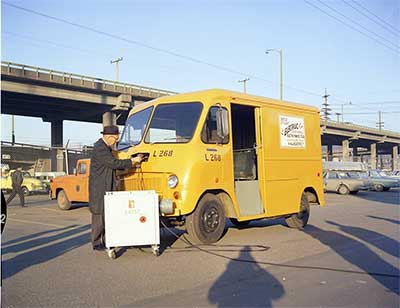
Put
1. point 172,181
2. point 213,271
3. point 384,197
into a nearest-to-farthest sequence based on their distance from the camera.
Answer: point 213,271 → point 172,181 → point 384,197

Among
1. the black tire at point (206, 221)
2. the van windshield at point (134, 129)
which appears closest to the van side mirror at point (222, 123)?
the black tire at point (206, 221)

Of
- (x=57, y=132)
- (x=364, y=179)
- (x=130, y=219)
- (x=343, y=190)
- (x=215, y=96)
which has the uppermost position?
(x=57, y=132)

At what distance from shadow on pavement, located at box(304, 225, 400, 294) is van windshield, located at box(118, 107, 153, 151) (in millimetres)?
4215

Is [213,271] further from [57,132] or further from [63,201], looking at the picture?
[57,132]

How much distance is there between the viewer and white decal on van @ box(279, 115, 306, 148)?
1055 cm

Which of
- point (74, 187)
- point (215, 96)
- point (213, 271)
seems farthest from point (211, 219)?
point (74, 187)

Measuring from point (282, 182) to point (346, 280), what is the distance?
4526mm

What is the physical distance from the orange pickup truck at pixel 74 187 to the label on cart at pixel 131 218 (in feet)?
31.6

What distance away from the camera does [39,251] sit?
8125 millimetres

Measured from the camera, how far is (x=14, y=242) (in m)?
9.25

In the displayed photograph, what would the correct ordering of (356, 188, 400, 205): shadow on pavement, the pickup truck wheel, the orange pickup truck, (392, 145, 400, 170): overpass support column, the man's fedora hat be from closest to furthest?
the man's fedora hat, the orange pickup truck, the pickup truck wheel, (356, 188, 400, 205): shadow on pavement, (392, 145, 400, 170): overpass support column

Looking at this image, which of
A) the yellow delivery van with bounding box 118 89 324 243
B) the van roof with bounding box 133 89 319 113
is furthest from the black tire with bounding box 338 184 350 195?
the van roof with bounding box 133 89 319 113

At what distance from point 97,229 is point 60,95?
35394 millimetres

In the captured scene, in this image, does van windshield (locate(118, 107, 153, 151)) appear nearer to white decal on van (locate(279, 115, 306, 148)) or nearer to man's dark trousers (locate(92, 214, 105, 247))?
man's dark trousers (locate(92, 214, 105, 247))
